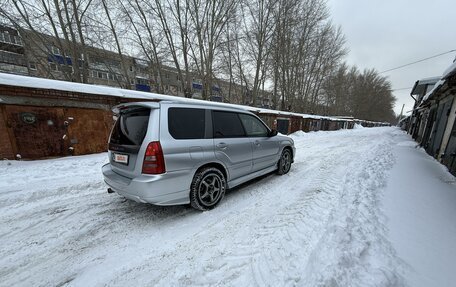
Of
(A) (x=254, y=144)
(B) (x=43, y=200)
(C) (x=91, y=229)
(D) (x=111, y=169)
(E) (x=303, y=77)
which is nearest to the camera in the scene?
(C) (x=91, y=229)

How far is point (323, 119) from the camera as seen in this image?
2553 centimetres

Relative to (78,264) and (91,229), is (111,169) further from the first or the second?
(78,264)

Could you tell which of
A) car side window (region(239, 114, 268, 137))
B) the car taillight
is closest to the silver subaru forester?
the car taillight

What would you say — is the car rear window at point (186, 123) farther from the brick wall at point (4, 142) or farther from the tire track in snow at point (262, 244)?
the brick wall at point (4, 142)

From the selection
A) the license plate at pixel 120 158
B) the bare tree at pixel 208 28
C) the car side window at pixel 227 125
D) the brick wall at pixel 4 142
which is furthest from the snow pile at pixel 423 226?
the bare tree at pixel 208 28

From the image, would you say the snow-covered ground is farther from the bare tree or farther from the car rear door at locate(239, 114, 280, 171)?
the bare tree

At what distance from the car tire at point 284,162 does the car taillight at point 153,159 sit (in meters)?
3.27

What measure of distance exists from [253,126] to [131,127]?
8.07 ft

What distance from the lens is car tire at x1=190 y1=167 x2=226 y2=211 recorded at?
9.24 feet

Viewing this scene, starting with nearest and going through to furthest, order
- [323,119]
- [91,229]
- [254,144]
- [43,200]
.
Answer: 1. [91,229]
2. [43,200]
3. [254,144]
4. [323,119]

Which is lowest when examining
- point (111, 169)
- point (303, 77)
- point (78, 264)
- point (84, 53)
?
point (78, 264)

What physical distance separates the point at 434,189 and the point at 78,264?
6592mm

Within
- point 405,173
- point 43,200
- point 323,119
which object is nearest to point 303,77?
point 323,119

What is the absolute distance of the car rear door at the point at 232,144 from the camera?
10.4ft
